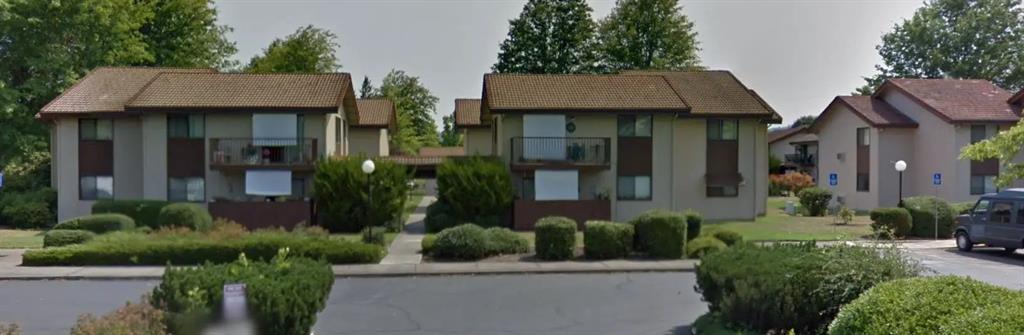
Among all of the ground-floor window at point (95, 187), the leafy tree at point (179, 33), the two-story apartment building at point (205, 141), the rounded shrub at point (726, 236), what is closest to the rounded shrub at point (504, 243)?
the rounded shrub at point (726, 236)

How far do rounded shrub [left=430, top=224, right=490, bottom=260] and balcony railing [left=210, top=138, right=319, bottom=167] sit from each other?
11.5 metres

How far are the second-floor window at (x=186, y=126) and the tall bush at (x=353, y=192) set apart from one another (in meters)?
6.03

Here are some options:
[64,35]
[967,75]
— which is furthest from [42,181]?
[967,75]

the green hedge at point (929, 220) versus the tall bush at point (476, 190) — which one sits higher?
the tall bush at point (476, 190)

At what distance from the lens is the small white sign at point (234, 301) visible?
727 cm

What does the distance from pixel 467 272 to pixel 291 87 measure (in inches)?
661

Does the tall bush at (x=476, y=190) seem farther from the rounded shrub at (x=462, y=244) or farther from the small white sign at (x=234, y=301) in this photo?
the small white sign at (x=234, y=301)

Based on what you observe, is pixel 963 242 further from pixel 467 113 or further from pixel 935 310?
pixel 467 113

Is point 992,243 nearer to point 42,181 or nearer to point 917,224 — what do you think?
point 917,224

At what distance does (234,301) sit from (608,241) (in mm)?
14069

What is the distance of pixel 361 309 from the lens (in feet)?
44.0

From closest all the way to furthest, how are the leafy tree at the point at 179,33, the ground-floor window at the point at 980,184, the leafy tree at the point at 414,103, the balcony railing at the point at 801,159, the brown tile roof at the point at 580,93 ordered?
the brown tile roof at the point at 580,93 → the ground-floor window at the point at 980,184 → the leafy tree at the point at 179,33 → the balcony railing at the point at 801,159 → the leafy tree at the point at 414,103

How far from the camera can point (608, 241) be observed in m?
20.2

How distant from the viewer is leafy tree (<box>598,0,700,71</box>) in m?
55.6
